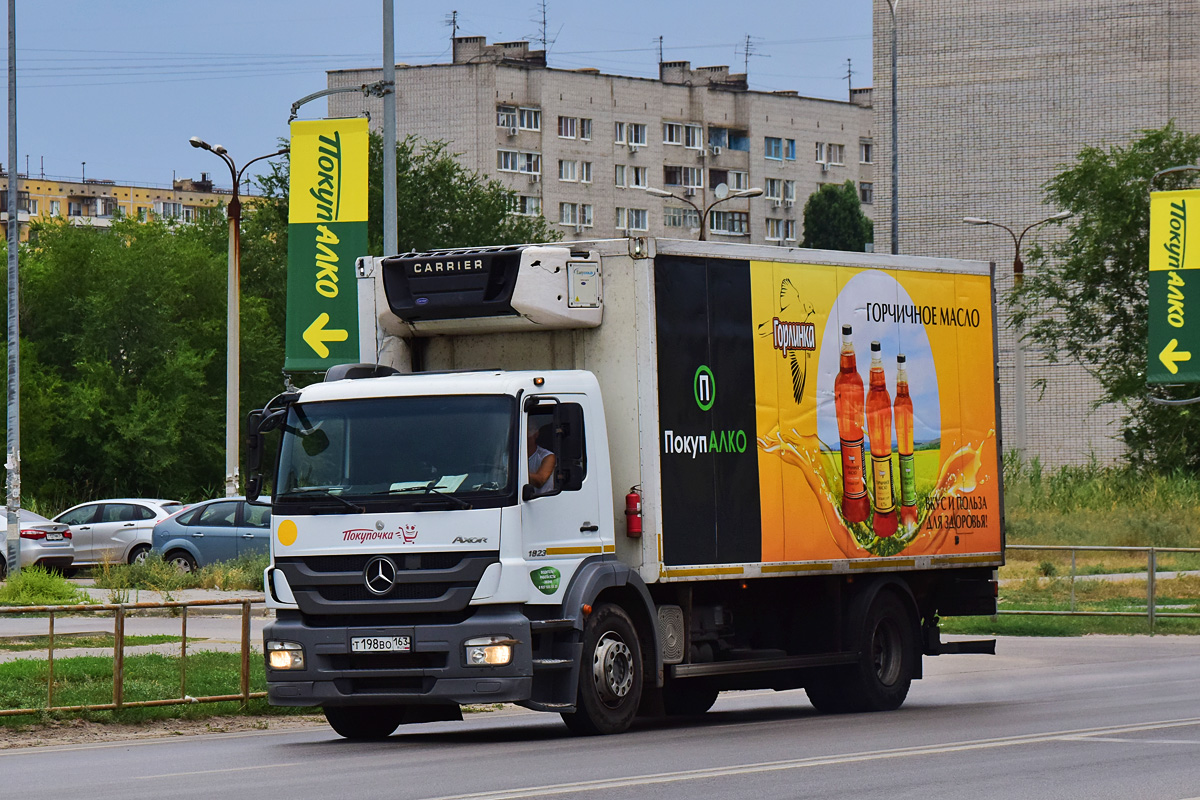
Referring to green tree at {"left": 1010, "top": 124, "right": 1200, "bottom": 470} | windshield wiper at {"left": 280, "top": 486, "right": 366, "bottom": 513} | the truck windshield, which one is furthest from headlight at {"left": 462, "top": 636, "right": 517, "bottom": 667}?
green tree at {"left": 1010, "top": 124, "right": 1200, "bottom": 470}

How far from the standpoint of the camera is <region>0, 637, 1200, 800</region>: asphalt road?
34.4 ft

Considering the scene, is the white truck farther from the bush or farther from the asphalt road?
the bush

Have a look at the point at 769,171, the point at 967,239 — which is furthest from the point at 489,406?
the point at 769,171

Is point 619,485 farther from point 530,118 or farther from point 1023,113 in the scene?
point 530,118

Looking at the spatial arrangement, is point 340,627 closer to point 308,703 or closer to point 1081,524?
point 308,703

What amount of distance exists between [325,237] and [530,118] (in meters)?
78.1

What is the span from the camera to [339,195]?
75.3 ft

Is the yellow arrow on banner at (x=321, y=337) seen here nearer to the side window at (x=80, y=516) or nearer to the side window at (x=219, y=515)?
the side window at (x=219, y=515)

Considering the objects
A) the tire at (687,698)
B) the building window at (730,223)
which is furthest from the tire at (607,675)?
the building window at (730,223)

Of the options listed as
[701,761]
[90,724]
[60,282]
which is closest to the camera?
[701,761]

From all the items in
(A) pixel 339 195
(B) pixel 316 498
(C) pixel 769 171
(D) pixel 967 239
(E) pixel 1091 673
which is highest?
(C) pixel 769 171

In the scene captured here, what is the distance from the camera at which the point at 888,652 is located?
16.2 m

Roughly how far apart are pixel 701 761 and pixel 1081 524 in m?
32.2

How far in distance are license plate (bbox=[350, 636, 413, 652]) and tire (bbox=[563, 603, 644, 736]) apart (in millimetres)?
1212
